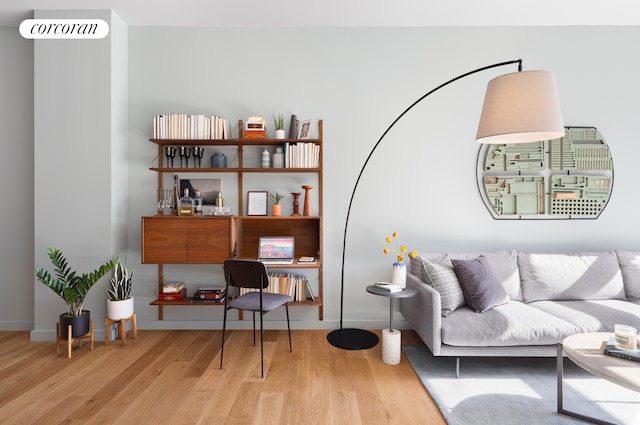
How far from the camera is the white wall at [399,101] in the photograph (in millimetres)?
3707

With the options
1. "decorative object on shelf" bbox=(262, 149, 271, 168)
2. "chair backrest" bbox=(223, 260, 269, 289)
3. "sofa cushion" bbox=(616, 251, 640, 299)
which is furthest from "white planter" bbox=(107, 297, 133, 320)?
"sofa cushion" bbox=(616, 251, 640, 299)

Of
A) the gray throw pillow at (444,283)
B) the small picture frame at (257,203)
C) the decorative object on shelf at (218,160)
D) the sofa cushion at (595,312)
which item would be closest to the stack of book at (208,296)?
the small picture frame at (257,203)

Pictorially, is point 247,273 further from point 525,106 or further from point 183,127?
point 525,106

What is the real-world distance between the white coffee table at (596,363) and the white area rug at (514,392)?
0.55 ft

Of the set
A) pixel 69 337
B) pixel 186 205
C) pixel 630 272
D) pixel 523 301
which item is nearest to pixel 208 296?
pixel 186 205

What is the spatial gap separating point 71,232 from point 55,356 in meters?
1.12

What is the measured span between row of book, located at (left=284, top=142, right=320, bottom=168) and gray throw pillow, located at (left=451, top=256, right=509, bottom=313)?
5.30 ft

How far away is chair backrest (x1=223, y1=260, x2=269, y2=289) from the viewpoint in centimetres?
269

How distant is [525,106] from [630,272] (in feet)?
8.37

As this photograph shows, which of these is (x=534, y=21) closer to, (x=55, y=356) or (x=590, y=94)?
(x=590, y=94)

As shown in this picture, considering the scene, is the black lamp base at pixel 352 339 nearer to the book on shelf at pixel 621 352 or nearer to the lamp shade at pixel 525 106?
the book on shelf at pixel 621 352

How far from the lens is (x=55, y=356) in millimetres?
3045

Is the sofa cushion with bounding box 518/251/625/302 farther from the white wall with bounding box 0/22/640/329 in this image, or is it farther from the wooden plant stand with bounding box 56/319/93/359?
the wooden plant stand with bounding box 56/319/93/359

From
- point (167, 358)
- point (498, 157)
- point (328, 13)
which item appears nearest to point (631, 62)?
point (498, 157)
